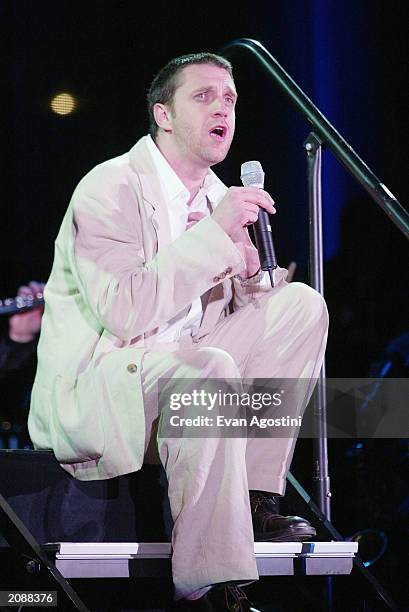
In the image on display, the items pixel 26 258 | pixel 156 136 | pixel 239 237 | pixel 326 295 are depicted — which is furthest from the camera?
pixel 26 258

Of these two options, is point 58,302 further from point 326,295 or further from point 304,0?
point 304,0

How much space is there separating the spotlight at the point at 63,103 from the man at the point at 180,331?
202cm

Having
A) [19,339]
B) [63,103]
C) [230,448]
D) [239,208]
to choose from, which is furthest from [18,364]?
[230,448]

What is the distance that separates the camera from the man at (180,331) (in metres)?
1.52

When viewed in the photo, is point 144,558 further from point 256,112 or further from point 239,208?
point 256,112

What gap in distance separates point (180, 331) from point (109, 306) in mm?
251

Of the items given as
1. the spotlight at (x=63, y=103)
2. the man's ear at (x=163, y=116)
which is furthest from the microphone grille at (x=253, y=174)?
the spotlight at (x=63, y=103)

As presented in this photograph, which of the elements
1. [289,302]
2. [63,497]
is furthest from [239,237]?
[63,497]

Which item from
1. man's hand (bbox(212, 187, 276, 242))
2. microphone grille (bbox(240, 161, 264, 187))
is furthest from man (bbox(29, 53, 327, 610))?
microphone grille (bbox(240, 161, 264, 187))

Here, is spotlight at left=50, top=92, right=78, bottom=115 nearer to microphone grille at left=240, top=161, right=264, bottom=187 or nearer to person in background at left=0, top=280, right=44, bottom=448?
Answer: person in background at left=0, top=280, right=44, bottom=448

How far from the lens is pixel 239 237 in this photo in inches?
70.4

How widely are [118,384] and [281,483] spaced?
0.41 meters

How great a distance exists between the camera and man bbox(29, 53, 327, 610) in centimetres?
152

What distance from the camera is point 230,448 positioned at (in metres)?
1.55
